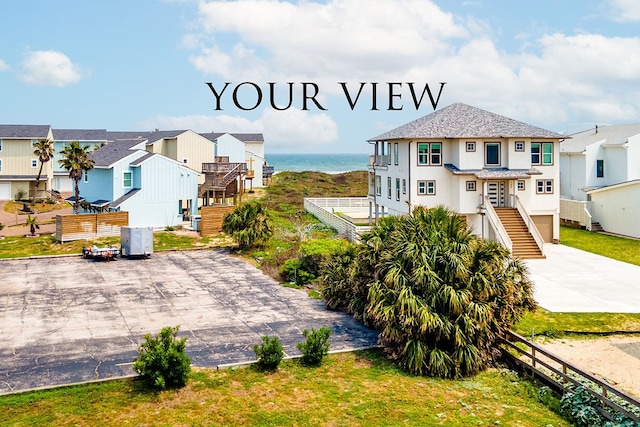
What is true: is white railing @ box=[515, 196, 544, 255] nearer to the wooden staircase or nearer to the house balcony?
the wooden staircase

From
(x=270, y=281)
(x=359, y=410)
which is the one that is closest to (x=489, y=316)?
(x=359, y=410)

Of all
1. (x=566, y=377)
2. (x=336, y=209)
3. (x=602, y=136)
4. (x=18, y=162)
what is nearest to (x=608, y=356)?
(x=566, y=377)

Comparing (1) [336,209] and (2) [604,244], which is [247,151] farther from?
(2) [604,244]

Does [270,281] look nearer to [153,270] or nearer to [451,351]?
[153,270]

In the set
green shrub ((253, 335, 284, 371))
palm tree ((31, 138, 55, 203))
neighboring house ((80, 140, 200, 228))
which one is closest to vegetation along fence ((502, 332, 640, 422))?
green shrub ((253, 335, 284, 371))

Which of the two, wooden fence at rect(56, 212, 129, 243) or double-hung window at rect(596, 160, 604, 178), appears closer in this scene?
wooden fence at rect(56, 212, 129, 243)

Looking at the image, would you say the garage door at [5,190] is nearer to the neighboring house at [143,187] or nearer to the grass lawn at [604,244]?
the neighboring house at [143,187]

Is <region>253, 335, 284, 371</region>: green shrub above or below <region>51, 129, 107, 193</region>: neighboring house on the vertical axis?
below
